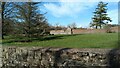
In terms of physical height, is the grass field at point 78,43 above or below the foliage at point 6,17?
below

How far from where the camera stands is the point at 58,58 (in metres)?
7.86

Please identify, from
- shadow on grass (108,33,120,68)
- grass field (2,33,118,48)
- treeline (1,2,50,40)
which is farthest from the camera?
treeline (1,2,50,40)

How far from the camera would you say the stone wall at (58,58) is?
682 cm

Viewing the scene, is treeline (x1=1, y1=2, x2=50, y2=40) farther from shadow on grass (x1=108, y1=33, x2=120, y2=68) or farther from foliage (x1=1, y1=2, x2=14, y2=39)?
shadow on grass (x1=108, y1=33, x2=120, y2=68)

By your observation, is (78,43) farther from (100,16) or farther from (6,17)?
(100,16)

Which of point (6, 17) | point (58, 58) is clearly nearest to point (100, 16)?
point (6, 17)

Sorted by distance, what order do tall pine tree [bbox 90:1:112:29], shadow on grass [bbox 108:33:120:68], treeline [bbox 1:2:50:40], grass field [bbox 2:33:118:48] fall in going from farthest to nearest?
tall pine tree [bbox 90:1:112:29]
treeline [bbox 1:2:50:40]
grass field [bbox 2:33:118:48]
shadow on grass [bbox 108:33:120:68]

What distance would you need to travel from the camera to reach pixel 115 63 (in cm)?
664

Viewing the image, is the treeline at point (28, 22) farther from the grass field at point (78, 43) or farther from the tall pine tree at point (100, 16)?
the tall pine tree at point (100, 16)

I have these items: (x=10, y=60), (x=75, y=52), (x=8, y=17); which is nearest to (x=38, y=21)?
(x=8, y=17)

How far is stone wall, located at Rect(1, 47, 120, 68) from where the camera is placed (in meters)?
6.82

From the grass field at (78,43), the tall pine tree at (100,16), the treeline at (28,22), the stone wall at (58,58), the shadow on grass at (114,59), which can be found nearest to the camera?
the shadow on grass at (114,59)

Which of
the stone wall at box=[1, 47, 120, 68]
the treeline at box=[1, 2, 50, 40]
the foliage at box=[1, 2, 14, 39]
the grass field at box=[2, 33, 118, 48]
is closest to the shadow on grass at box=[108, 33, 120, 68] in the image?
the stone wall at box=[1, 47, 120, 68]

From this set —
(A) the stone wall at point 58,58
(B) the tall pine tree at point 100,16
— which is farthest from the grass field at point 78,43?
(B) the tall pine tree at point 100,16
